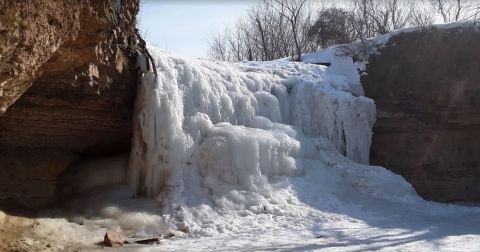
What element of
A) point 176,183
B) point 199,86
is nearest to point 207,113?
point 199,86

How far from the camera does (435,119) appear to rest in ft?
45.6

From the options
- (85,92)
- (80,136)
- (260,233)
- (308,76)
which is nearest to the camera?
(260,233)

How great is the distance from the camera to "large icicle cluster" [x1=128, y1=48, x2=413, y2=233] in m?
10.1

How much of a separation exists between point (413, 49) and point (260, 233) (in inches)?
343

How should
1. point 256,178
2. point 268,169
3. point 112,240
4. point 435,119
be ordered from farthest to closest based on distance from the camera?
1. point 435,119
2. point 268,169
3. point 256,178
4. point 112,240

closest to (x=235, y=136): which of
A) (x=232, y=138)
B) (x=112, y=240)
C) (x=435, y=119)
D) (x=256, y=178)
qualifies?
(x=232, y=138)

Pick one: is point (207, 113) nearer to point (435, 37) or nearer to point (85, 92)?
point (85, 92)

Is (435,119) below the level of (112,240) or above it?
above

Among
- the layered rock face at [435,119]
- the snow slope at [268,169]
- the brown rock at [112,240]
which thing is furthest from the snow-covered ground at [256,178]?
the layered rock face at [435,119]

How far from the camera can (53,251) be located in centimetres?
750

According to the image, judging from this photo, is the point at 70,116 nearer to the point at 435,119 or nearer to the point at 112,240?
the point at 112,240

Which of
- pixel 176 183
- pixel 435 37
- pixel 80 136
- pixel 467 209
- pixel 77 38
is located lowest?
pixel 467 209

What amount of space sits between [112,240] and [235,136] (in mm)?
3913

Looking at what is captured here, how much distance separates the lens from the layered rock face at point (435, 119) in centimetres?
1369
